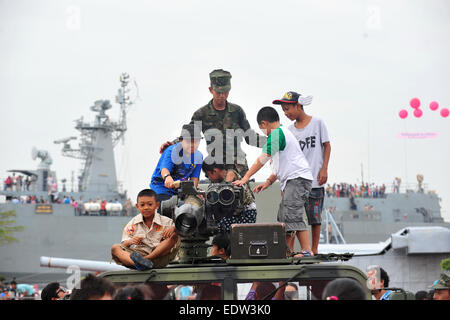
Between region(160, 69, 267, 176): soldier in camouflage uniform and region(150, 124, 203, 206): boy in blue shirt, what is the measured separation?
0.26 m

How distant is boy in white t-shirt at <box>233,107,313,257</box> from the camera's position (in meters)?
5.48

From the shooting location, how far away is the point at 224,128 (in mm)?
5891

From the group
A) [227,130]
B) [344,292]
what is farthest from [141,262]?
[227,130]

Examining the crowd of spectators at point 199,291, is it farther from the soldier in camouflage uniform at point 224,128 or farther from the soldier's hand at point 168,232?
the soldier in camouflage uniform at point 224,128

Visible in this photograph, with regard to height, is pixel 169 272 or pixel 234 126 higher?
pixel 234 126

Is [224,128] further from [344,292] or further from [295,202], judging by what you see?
[344,292]

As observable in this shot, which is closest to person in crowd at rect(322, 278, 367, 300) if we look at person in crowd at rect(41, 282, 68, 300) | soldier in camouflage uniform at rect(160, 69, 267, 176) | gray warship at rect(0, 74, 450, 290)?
soldier in camouflage uniform at rect(160, 69, 267, 176)

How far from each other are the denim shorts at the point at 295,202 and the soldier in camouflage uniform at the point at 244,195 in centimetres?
27

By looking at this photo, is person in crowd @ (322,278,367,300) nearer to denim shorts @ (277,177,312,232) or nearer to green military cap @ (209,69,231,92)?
denim shorts @ (277,177,312,232)

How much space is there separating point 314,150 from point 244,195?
140 cm
